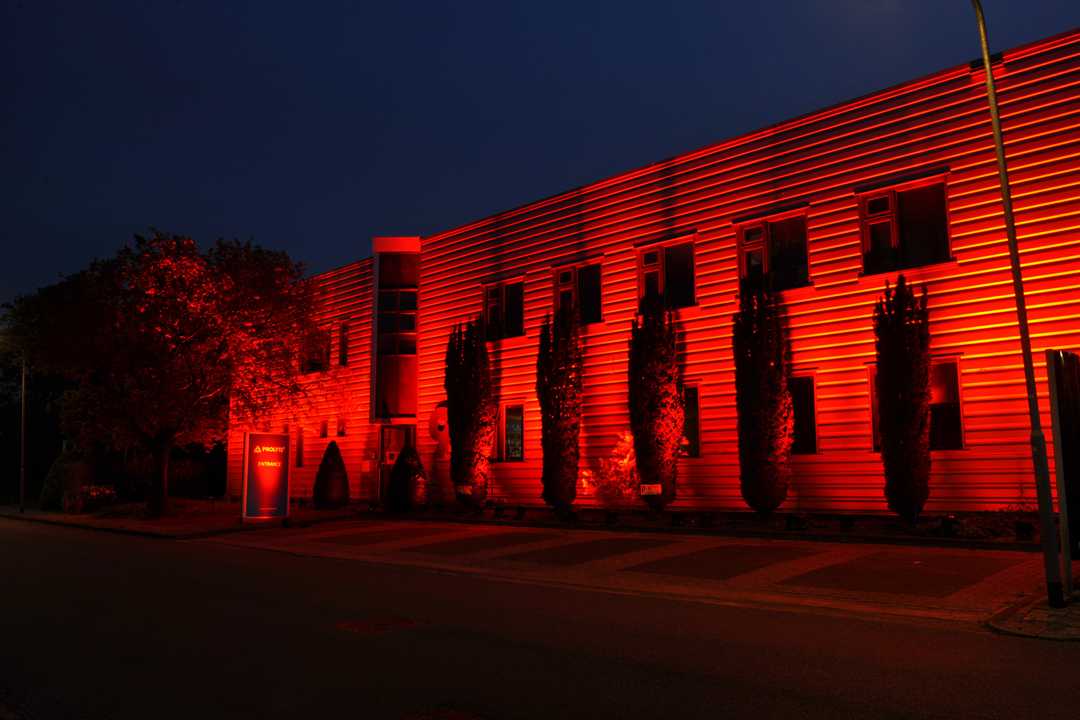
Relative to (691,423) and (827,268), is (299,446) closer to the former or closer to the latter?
(691,423)

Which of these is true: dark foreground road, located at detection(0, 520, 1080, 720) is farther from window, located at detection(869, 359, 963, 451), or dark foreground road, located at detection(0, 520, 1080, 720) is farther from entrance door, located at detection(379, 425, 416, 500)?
entrance door, located at detection(379, 425, 416, 500)

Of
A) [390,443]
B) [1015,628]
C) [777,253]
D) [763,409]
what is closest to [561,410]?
[763,409]

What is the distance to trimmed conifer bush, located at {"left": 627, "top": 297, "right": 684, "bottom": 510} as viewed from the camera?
1964cm

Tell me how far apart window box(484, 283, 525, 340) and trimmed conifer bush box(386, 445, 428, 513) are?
4.67 m

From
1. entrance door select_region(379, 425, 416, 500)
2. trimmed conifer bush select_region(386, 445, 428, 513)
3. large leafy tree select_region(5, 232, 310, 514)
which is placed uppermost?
large leafy tree select_region(5, 232, 310, 514)

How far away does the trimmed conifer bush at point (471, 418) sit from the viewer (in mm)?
24094

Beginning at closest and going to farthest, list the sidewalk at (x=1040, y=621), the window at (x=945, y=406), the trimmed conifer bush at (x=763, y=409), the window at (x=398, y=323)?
the sidewalk at (x=1040, y=621)
the window at (x=945, y=406)
the trimmed conifer bush at (x=763, y=409)
the window at (x=398, y=323)

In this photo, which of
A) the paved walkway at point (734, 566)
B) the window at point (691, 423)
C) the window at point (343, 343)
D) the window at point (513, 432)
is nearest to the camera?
the paved walkway at point (734, 566)

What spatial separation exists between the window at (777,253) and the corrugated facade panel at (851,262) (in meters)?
0.35

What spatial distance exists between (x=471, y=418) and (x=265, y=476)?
602 centimetres

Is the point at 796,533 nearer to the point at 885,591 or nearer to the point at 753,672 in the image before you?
the point at 885,591

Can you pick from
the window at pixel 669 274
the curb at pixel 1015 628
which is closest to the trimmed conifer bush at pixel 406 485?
the window at pixel 669 274

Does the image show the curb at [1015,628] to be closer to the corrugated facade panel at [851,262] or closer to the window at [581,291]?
the corrugated facade panel at [851,262]

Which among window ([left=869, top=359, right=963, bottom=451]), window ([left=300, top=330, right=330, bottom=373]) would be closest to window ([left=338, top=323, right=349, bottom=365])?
window ([left=300, top=330, right=330, bottom=373])
